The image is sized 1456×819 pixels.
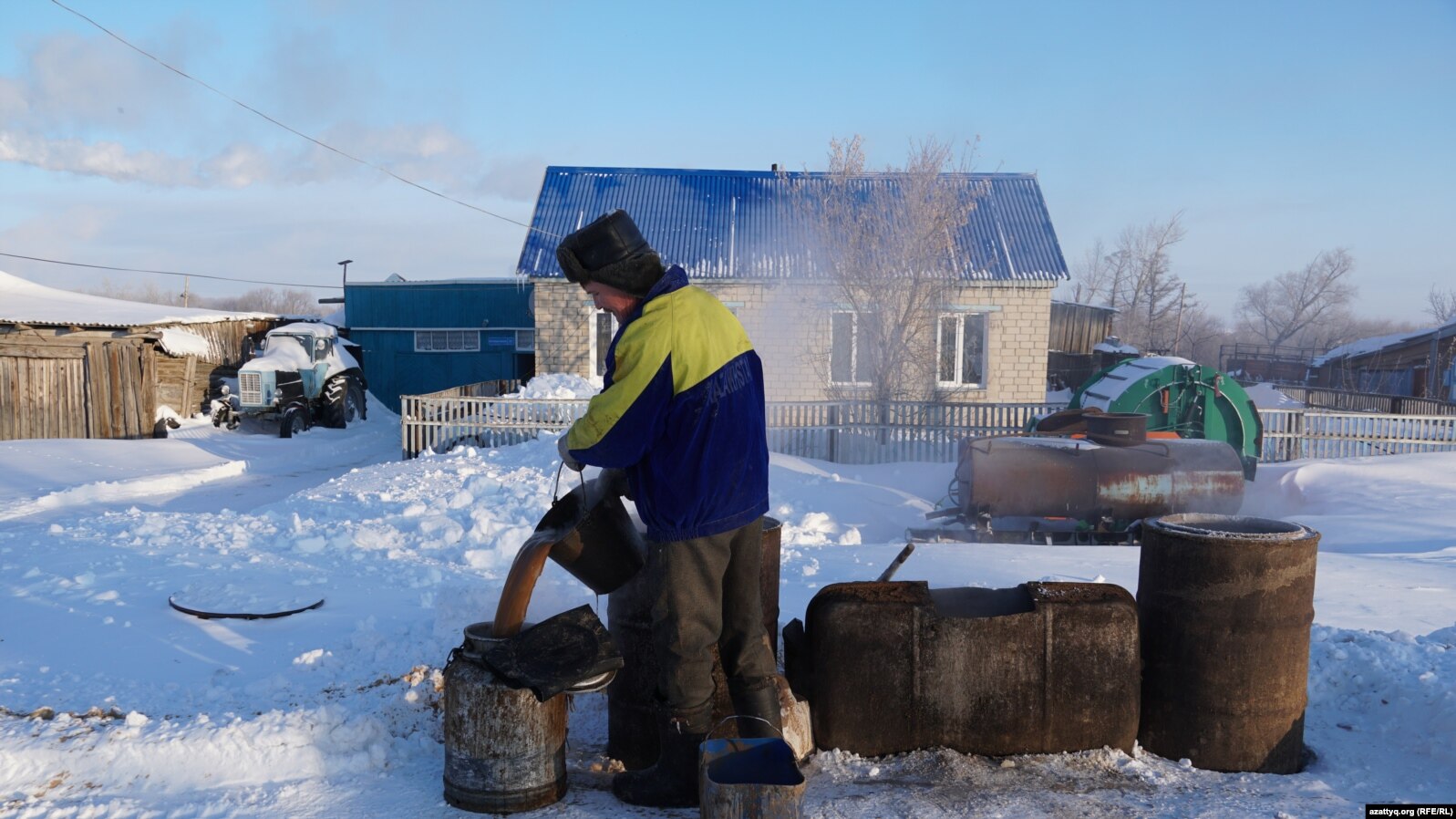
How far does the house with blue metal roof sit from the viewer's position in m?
18.4

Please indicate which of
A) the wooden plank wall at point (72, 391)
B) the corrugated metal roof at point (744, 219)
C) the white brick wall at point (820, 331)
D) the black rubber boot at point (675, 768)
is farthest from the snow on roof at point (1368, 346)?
the wooden plank wall at point (72, 391)

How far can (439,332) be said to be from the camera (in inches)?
943

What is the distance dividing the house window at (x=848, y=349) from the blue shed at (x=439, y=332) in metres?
8.56

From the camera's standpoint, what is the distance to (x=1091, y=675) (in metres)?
3.66

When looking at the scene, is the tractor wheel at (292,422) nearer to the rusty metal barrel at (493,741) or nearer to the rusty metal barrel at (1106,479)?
the rusty metal barrel at (1106,479)

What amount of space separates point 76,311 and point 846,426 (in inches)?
635

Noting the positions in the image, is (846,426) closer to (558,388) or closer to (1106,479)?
(558,388)

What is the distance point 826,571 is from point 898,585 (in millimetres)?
2841

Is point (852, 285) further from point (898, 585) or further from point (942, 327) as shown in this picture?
point (898, 585)

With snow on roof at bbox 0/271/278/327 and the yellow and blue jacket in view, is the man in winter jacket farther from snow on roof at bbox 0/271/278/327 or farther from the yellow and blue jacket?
snow on roof at bbox 0/271/278/327

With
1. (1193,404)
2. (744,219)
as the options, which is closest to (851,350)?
(744,219)

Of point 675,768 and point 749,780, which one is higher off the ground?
point 749,780

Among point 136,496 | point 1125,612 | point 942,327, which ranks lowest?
point 136,496

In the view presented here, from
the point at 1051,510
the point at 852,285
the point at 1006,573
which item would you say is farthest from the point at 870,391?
the point at 1006,573
